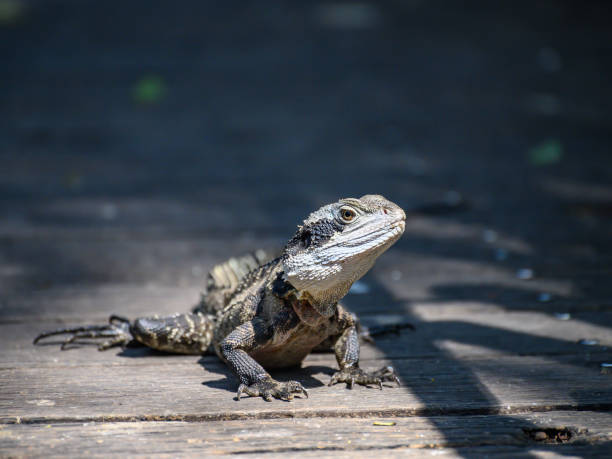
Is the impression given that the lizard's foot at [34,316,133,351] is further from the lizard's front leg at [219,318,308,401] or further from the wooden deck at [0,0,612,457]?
the lizard's front leg at [219,318,308,401]

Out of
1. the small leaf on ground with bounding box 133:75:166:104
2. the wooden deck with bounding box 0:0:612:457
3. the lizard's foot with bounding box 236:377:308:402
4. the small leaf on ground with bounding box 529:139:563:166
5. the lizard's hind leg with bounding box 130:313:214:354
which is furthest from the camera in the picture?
the small leaf on ground with bounding box 133:75:166:104

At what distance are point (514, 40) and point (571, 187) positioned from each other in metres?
4.31

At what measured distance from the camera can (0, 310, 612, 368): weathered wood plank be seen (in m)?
3.69

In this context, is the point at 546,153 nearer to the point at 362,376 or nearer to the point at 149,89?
the point at 149,89

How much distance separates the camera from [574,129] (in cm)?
888

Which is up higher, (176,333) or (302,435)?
(176,333)

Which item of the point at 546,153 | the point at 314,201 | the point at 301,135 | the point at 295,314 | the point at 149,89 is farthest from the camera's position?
the point at 149,89

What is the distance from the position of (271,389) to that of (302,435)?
407 mm

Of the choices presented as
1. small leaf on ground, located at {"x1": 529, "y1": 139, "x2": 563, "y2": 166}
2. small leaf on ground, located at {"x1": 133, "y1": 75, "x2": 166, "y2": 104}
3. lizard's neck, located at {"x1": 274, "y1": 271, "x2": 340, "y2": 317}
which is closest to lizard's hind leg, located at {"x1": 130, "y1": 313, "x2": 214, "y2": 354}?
lizard's neck, located at {"x1": 274, "y1": 271, "x2": 340, "y2": 317}

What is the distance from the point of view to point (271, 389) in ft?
10.2

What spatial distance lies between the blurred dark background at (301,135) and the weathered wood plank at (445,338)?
15.5 inches

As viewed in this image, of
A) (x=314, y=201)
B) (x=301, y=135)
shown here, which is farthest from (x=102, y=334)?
(x=301, y=135)

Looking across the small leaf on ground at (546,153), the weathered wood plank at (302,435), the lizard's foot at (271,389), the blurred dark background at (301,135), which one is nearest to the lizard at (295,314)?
the lizard's foot at (271,389)

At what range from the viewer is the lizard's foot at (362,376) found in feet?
10.7
